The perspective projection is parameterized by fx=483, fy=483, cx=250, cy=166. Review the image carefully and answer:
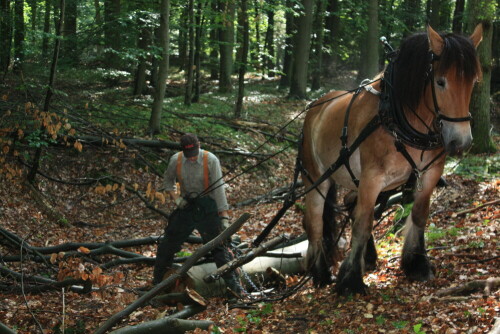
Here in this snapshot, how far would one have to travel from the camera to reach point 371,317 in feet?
15.2

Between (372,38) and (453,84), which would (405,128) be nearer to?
(453,84)

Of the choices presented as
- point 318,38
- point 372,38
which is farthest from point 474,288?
point 318,38

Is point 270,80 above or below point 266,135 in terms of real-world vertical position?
above

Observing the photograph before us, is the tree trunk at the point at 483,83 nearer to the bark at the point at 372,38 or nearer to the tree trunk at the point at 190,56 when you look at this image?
the tree trunk at the point at 190,56

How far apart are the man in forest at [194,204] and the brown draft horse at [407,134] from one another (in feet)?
4.36

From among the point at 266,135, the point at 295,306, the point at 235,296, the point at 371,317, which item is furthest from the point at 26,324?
the point at 266,135

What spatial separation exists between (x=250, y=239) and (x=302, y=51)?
1588 cm

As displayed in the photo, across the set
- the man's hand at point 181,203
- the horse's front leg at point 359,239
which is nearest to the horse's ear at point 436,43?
the horse's front leg at point 359,239

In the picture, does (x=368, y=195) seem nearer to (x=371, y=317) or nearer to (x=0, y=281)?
(x=371, y=317)

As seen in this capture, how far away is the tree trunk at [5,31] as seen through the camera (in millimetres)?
11470

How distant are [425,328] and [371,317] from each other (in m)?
0.59

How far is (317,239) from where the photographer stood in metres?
6.29

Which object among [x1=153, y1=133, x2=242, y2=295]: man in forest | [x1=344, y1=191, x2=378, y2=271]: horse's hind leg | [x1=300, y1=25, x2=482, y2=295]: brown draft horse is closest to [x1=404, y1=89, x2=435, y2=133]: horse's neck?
[x1=300, y1=25, x2=482, y2=295]: brown draft horse

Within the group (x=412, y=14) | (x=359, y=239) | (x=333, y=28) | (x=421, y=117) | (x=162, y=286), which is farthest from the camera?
(x=333, y=28)
